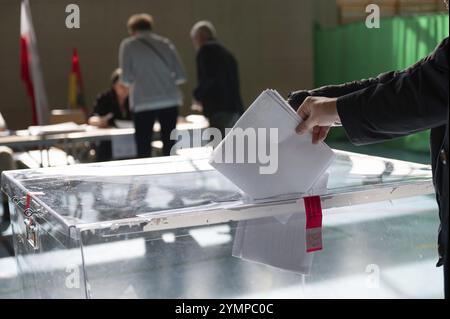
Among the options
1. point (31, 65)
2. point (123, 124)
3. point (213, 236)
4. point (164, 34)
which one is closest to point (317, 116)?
point (213, 236)

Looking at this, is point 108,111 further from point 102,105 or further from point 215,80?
point 215,80

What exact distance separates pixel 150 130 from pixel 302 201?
3.23 metres

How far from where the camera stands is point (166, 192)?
147 cm

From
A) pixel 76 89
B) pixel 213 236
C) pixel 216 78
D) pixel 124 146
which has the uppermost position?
pixel 216 78

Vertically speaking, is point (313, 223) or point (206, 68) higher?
point (206, 68)

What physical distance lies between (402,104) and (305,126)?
0.82 ft

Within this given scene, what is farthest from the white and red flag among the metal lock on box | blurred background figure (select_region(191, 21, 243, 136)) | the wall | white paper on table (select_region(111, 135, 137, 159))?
the metal lock on box

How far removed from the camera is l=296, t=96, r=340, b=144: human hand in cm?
114

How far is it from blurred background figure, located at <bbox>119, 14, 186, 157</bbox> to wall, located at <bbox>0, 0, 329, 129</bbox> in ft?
12.6

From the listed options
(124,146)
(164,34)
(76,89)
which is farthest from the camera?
(164,34)
